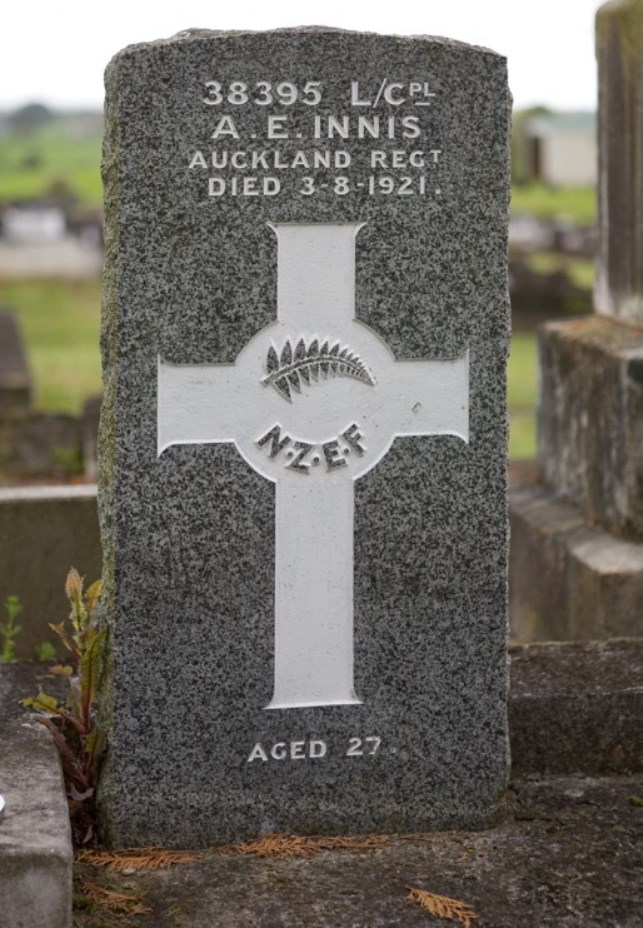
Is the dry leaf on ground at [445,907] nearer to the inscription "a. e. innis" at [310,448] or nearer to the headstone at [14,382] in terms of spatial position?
the inscription "a. e. innis" at [310,448]

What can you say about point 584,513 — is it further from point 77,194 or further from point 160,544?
point 77,194

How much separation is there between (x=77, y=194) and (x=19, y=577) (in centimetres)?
4819

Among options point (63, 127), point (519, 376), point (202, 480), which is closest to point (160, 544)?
point (202, 480)

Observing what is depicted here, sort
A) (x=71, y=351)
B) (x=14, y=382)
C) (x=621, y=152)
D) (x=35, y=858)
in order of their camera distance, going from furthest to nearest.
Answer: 1. (x=71, y=351)
2. (x=14, y=382)
3. (x=621, y=152)
4. (x=35, y=858)

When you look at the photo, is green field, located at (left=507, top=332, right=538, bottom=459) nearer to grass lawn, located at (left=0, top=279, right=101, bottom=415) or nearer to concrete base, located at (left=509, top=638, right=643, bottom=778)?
grass lawn, located at (left=0, top=279, right=101, bottom=415)

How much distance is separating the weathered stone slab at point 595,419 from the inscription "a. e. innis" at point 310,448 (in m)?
2.03

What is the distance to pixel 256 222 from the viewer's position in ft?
10.9

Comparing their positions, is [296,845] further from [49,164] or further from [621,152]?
[49,164]

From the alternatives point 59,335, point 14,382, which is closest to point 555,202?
point 59,335

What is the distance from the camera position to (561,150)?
58.2m

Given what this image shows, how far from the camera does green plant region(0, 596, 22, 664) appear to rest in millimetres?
4617

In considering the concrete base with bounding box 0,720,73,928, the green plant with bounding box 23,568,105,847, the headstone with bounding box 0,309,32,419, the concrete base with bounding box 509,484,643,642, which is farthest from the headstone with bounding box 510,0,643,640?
the headstone with bounding box 0,309,32,419

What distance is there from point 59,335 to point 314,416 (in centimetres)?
1552

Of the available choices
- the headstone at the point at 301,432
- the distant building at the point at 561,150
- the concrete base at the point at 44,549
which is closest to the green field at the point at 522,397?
the concrete base at the point at 44,549
